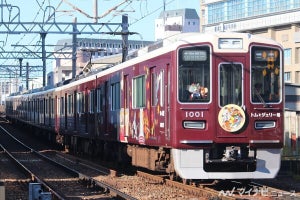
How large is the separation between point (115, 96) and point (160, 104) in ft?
16.0

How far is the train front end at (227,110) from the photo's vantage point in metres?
12.2

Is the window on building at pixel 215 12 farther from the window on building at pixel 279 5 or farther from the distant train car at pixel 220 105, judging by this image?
the distant train car at pixel 220 105

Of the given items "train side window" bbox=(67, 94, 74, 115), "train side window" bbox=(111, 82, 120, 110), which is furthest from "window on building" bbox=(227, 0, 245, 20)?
"train side window" bbox=(111, 82, 120, 110)

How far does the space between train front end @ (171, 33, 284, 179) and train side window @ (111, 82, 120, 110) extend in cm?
525

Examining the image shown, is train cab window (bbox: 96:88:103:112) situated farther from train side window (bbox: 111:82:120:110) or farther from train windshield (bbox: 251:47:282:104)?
train windshield (bbox: 251:47:282:104)

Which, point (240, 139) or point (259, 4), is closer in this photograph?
point (240, 139)

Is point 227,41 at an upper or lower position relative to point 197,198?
upper

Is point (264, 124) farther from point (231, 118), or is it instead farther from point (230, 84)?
point (230, 84)

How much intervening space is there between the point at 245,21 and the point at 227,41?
7053 cm

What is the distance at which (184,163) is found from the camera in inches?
480

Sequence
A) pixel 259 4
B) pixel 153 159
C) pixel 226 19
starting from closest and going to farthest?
pixel 153 159 < pixel 259 4 < pixel 226 19

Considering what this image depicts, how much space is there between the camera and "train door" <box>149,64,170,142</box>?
12.8 m

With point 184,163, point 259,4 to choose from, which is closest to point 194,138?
point 184,163

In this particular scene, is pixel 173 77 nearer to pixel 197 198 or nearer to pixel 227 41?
pixel 227 41
